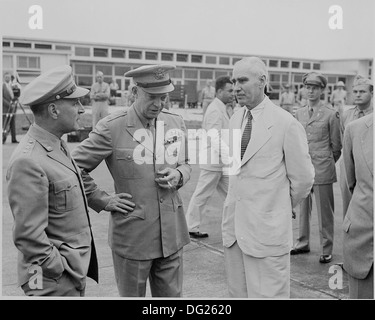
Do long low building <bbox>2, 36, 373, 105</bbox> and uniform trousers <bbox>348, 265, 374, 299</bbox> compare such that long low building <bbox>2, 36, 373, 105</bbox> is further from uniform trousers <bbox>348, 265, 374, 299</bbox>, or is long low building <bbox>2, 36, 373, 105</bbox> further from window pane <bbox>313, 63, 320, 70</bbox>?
uniform trousers <bbox>348, 265, 374, 299</bbox>

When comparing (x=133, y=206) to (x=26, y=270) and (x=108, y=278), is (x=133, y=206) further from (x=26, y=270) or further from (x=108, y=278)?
(x=108, y=278)

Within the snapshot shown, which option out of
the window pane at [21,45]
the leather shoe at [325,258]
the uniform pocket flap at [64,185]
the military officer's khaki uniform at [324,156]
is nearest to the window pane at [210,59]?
the window pane at [21,45]

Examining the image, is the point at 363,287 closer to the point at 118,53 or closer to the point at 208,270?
the point at 208,270

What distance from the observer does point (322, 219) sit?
4180mm

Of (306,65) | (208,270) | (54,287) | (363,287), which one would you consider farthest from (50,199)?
(208,270)

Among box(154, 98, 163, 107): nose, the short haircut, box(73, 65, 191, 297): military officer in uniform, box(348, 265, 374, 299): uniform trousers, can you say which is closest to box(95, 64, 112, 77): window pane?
box(73, 65, 191, 297): military officer in uniform

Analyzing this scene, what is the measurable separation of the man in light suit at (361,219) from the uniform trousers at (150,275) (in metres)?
0.86

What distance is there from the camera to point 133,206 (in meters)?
2.44

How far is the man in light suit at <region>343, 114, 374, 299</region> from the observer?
2412 millimetres

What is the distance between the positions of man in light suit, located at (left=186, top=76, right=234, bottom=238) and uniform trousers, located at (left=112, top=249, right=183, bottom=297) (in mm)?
1653

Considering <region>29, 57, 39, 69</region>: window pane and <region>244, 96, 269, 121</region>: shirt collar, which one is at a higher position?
<region>29, 57, 39, 69</region>: window pane

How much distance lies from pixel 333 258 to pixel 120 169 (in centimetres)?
241

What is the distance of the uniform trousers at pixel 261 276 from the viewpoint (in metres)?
2.50

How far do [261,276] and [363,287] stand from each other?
504 mm
